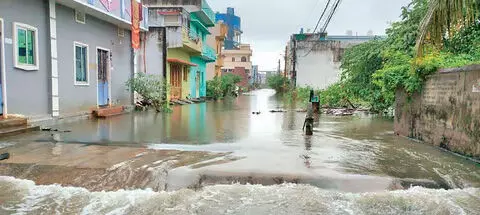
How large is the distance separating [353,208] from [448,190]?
1592mm

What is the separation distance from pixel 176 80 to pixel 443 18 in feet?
64.0

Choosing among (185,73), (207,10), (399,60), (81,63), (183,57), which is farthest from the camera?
(207,10)

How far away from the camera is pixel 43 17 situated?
11039mm

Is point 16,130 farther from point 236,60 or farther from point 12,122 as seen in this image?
point 236,60

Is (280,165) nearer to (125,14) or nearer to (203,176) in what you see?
(203,176)

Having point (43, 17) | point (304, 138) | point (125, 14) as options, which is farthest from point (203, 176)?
point (125, 14)

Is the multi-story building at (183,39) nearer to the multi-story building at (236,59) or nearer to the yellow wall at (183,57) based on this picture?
the yellow wall at (183,57)

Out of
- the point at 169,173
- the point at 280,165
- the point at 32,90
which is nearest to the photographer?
the point at 169,173

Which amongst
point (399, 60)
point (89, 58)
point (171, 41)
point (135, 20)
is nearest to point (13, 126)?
point (89, 58)

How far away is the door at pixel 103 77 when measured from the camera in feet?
47.9

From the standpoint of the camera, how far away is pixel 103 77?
49.1 ft

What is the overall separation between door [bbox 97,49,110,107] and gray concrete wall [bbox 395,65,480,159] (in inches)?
415

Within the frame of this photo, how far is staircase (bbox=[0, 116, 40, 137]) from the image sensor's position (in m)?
8.86

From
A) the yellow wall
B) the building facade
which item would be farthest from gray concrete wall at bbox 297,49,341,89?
the yellow wall
